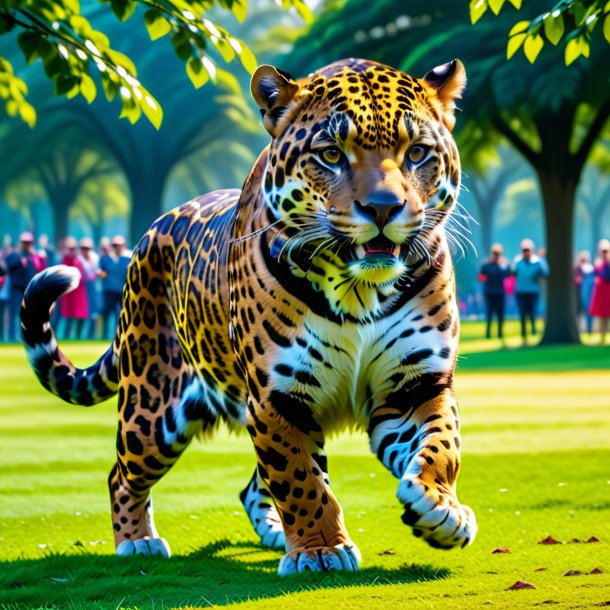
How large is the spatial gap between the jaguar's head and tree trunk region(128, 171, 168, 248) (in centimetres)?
4156

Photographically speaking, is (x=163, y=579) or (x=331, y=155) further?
(x=163, y=579)

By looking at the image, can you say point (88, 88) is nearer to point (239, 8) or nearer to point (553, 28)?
point (239, 8)

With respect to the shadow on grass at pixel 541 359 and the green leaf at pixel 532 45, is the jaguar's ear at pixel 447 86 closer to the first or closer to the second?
the green leaf at pixel 532 45

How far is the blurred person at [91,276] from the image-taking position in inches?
1159

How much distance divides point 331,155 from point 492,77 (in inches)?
829

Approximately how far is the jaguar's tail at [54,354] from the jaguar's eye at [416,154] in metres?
2.35

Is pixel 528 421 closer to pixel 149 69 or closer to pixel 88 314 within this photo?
pixel 88 314

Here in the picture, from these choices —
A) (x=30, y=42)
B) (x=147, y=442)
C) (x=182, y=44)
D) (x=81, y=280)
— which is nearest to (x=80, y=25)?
(x=30, y=42)

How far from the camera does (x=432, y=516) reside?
15.7 feet

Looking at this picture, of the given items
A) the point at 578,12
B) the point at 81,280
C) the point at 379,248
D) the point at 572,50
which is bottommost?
the point at 379,248

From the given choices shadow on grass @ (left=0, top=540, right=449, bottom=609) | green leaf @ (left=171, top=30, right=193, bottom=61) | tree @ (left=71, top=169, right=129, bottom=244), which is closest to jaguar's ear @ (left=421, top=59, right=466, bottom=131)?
shadow on grass @ (left=0, top=540, right=449, bottom=609)

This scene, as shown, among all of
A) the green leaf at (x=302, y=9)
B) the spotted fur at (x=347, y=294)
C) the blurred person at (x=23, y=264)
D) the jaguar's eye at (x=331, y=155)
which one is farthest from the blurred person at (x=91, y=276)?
the jaguar's eye at (x=331, y=155)

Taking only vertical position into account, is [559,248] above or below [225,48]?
below

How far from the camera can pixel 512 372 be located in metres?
20.4
